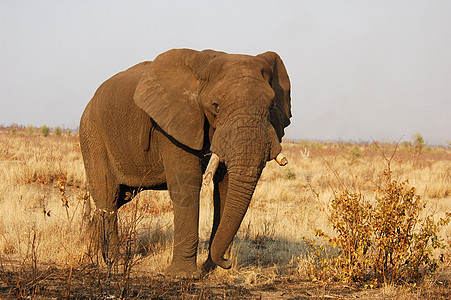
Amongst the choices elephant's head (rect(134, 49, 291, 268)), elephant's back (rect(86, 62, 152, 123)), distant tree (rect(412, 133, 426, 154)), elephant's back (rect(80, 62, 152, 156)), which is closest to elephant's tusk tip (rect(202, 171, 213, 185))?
elephant's head (rect(134, 49, 291, 268))

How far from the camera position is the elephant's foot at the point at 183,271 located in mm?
5965

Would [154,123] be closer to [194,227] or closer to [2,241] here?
[194,227]

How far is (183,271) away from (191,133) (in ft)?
5.59

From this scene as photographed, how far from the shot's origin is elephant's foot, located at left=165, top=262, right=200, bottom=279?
5965 mm

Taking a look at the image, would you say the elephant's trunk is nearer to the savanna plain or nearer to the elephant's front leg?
the savanna plain

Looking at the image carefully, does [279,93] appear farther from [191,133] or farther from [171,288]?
[171,288]

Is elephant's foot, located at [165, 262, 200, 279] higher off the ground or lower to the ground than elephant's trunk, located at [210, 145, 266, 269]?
lower

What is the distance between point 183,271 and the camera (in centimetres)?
600

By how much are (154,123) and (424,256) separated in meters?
3.82

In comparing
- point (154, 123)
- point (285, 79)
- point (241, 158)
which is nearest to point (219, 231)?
point (241, 158)

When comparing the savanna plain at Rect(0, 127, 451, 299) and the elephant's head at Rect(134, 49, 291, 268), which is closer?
the savanna plain at Rect(0, 127, 451, 299)

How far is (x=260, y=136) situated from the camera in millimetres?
5191

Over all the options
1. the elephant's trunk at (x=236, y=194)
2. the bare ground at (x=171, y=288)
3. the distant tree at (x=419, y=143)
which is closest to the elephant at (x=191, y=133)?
the elephant's trunk at (x=236, y=194)

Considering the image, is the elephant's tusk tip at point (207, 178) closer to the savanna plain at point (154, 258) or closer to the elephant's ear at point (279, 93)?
the savanna plain at point (154, 258)
